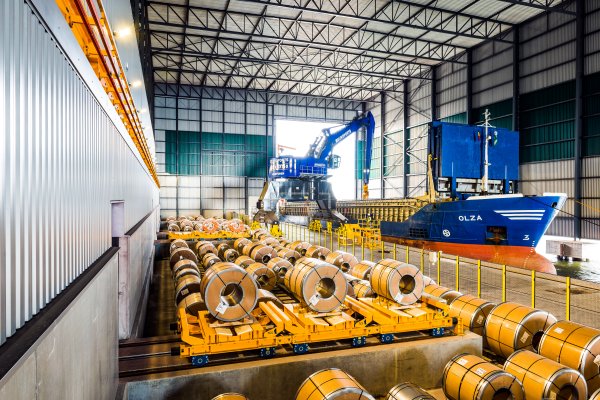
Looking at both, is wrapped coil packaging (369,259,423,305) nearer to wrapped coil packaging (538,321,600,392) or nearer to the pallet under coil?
the pallet under coil

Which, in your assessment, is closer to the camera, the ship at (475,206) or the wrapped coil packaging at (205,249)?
the wrapped coil packaging at (205,249)

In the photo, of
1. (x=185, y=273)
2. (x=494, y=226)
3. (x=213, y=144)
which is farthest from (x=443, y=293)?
(x=213, y=144)

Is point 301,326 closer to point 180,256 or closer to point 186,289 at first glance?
point 186,289

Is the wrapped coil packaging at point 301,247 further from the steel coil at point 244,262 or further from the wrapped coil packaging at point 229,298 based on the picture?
the wrapped coil packaging at point 229,298

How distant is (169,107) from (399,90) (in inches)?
898

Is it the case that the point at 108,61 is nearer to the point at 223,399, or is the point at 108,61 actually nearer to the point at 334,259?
the point at 223,399

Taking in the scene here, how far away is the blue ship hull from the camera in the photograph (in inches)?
574

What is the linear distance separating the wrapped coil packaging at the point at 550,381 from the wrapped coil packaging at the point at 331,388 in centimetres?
239

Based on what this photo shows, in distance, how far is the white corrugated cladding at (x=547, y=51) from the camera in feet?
73.7

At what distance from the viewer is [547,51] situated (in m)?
23.6

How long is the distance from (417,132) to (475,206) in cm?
1925

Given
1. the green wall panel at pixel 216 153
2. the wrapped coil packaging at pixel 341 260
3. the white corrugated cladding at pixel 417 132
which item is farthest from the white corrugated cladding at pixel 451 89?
the wrapped coil packaging at pixel 341 260

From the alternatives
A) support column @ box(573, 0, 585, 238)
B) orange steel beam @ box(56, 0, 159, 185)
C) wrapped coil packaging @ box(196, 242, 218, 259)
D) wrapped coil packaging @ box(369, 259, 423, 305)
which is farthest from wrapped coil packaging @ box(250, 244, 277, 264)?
support column @ box(573, 0, 585, 238)

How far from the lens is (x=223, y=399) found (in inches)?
167
